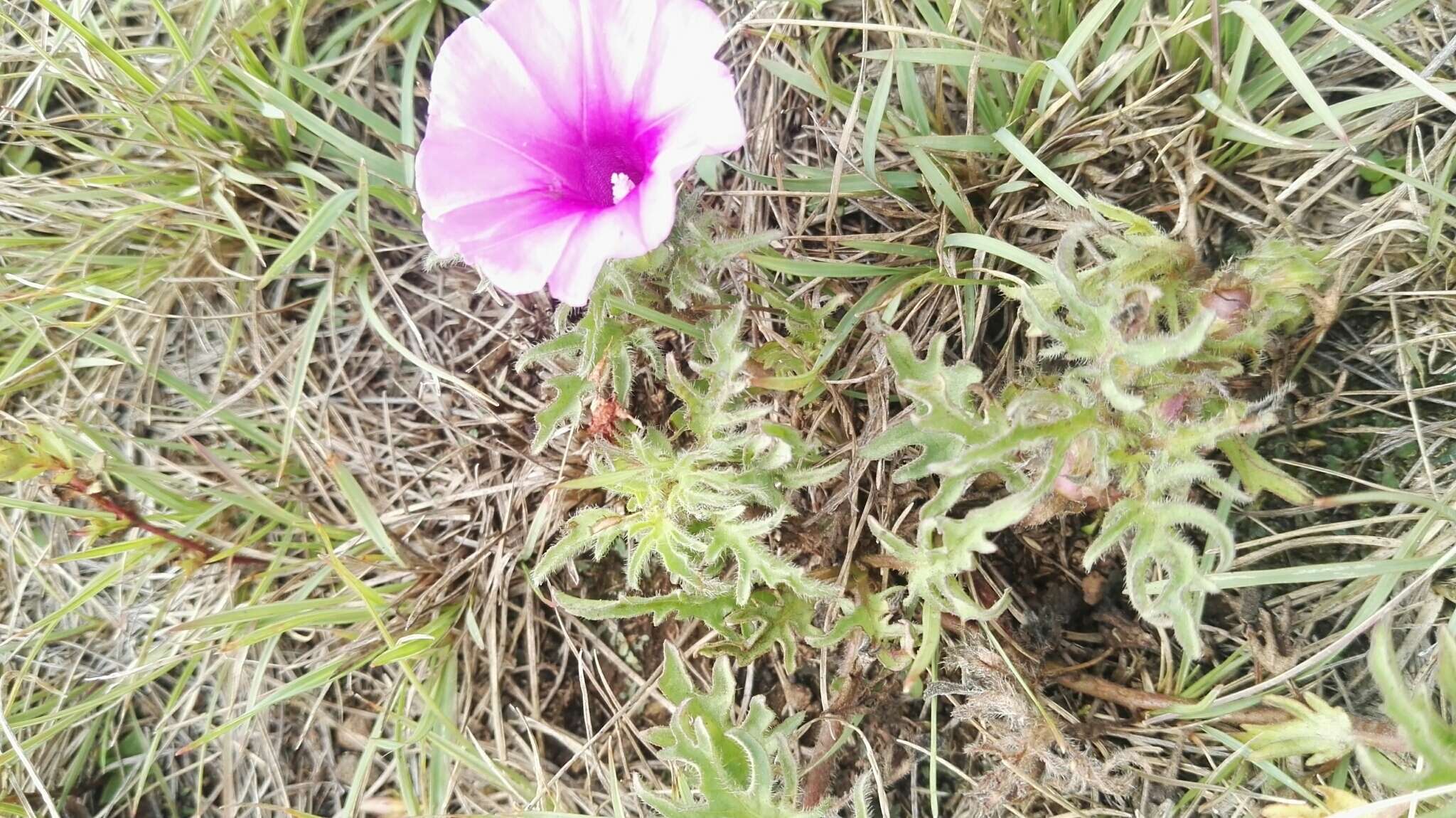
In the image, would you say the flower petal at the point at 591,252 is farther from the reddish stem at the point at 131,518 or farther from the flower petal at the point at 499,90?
the reddish stem at the point at 131,518

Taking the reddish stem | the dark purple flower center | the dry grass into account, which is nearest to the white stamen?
the dark purple flower center

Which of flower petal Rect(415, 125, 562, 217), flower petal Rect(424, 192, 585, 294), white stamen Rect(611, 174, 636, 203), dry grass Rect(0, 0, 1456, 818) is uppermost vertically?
flower petal Rect(415, 125, 562, 217)

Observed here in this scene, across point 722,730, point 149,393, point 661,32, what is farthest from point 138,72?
point 722,730

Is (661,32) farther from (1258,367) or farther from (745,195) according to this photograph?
(1258,367)

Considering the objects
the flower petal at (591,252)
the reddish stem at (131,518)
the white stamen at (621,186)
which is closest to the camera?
the flower petal at (591,252)

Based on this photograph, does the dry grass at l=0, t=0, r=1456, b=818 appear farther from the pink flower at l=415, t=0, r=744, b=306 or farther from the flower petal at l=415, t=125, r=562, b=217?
the flower petal at l=415, t=125, r=562, b=217

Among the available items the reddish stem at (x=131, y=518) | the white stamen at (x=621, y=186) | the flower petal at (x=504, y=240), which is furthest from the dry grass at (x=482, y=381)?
the flower petal at (x=504, y=240)

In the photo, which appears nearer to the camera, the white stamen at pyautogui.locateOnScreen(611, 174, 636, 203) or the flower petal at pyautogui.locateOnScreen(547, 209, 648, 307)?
the flower petal at pyautogui.locateOnScreen(547, 209, 648, 307)

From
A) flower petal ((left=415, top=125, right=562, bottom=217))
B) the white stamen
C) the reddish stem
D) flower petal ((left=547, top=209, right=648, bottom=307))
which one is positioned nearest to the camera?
flower petal ((left=547, top=209, right=648, bottom=307))
